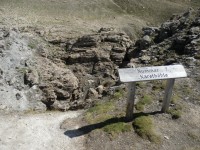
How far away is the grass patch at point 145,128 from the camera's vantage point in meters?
19.4

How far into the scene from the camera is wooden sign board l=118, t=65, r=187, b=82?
739 inches

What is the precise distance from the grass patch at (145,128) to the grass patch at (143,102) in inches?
48.5

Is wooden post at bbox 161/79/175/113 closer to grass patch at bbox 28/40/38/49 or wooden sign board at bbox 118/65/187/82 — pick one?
wooden sign board at bbox 118/65/187/82

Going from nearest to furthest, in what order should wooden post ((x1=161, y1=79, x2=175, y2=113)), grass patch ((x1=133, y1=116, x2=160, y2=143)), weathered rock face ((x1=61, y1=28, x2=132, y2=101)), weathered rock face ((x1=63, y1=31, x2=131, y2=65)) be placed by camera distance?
grass patch ((x1=133, y1=116, x2=160, y2=143)), wooden post ((x1=161, y1=79, x2=175, y2=113)), weathered rock face ((x1=61, y1=28, x2=132, y2=101)), weathered rock face ((x1=63, y1=31, x2=131, y2=65))

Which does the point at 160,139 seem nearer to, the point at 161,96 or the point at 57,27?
the point at 161,96

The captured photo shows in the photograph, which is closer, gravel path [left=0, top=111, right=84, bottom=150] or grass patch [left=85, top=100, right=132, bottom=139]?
gravel path [left=0, top=111, right=84, bottom=150]

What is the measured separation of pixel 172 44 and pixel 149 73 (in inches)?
547

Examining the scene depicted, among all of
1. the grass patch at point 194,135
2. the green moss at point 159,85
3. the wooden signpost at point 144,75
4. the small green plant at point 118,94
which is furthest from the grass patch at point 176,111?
the small green plant at point 118,94

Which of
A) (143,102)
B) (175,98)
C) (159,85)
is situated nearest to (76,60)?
(159,85)

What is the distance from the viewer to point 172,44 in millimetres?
32438

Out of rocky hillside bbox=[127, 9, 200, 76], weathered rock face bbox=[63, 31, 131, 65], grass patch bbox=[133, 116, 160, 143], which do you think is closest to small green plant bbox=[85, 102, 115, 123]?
grass patch bbox=[133, 116, 160, 143]

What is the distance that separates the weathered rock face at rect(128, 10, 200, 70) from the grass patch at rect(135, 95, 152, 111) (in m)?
6.37

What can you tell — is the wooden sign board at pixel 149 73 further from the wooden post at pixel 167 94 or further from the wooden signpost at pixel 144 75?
the wooden post at pixel 167 94

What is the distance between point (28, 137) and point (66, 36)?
82.3 feet
